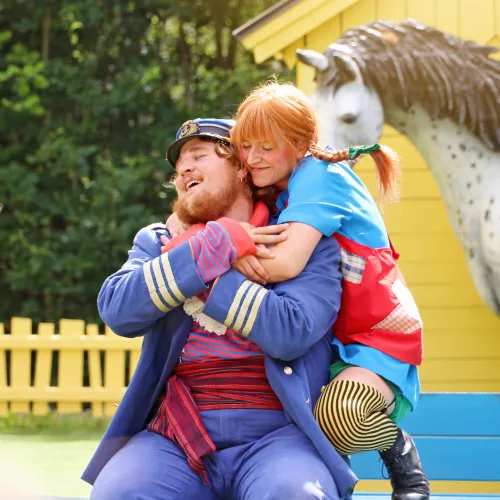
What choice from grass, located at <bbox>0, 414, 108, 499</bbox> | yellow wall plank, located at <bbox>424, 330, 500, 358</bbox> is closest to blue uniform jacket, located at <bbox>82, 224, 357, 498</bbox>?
grass, located at <bbox>0, 414, 108, 499</bbox>

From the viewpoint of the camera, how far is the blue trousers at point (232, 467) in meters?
2.16

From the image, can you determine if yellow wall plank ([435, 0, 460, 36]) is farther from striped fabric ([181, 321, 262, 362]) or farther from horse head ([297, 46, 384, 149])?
striped fabric ([181, 321, 262, 362])

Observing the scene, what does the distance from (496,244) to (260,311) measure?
3177 mm

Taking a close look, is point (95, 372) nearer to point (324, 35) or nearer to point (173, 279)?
point (324, 35)

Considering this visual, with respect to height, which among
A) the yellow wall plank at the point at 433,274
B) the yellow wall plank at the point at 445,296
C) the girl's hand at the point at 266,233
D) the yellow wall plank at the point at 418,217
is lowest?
the yellow wall plank at the point at 445,296

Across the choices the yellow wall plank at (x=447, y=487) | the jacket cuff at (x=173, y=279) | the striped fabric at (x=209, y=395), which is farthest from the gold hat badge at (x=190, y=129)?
the yellow wall plank at (x=447, y=487)

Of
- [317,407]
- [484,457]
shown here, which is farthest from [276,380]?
[484,457]

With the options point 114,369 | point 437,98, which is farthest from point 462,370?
point 114,369

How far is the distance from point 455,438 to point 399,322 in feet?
3.53

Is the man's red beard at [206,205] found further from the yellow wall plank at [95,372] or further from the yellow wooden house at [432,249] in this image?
the yellow wall plank at [95,372]

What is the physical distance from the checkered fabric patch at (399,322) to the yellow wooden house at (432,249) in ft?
11.7

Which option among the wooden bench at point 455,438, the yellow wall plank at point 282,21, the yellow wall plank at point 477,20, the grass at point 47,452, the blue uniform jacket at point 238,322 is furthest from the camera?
the yellow wall plank at point 477,20

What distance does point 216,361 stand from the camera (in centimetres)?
244

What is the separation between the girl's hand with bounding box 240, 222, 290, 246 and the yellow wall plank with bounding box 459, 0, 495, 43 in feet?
13.2
